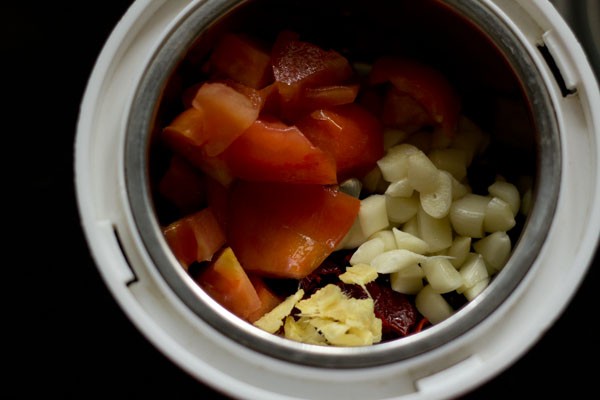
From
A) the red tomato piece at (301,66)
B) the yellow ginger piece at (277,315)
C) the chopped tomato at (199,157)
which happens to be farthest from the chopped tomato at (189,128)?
the yellow ginger piece at (277,315)

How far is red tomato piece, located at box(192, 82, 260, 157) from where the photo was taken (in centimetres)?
76

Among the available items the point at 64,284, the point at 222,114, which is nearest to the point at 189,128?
the point at 222,114

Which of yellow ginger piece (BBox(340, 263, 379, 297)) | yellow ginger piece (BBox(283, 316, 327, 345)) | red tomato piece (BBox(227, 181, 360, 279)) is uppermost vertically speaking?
red tomato piece (BBox(227, 181, 360, 279))

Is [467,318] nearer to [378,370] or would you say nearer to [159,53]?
[378,370]

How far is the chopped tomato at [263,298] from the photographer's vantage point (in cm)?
81

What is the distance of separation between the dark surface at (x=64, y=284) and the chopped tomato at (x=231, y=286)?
0.71ft

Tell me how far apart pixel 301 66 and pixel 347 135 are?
105 mm

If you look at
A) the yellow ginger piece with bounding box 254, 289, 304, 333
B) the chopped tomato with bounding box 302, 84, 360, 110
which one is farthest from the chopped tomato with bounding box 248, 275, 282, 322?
the chopped tomato with bounding box 302, 84, 360, 110

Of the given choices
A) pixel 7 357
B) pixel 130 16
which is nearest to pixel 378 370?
pixel 130 16

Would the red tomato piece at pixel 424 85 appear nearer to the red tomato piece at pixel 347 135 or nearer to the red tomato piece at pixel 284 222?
the red tomato piece at pixel 347 135

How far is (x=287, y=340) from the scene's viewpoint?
2.27ft

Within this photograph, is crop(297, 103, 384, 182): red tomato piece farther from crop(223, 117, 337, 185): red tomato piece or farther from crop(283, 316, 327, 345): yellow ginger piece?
crop(283, 316, 327, 345): yellow ginger piece

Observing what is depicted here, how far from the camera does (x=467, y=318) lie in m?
0.70

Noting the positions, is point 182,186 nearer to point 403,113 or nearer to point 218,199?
point 218,199
